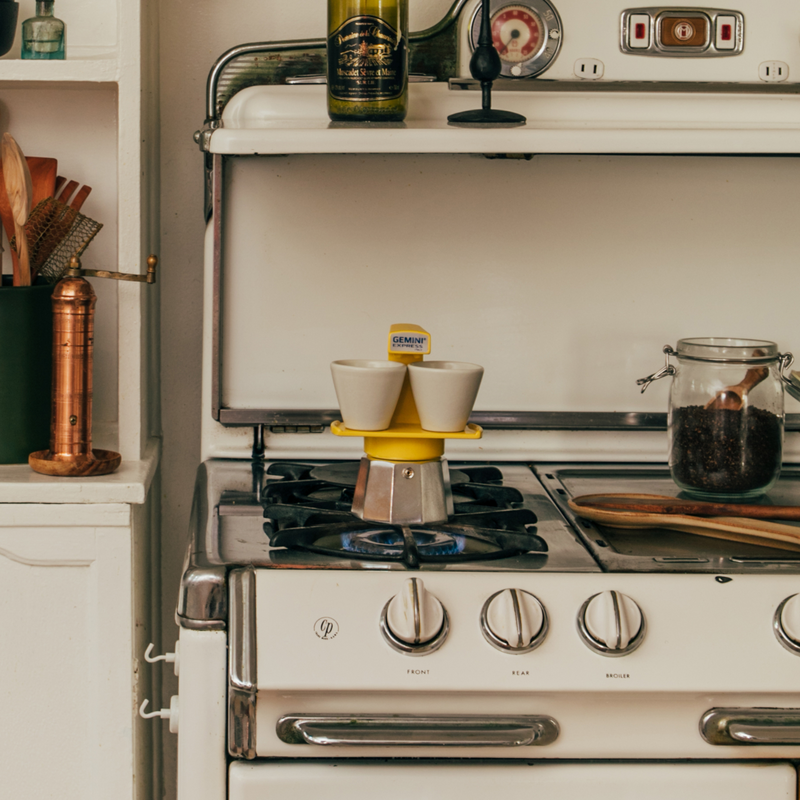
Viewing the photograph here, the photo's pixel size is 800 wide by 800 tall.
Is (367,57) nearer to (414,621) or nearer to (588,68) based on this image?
(588,68)

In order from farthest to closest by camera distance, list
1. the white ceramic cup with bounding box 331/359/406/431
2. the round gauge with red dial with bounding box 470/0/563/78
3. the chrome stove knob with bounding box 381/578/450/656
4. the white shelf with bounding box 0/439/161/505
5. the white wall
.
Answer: the white wall
the round gauge with red dial with bounding box 470/0/563/78
the white shelf with bounding box 0/439/161/505
the white ceramic cup with bounding box 331/359/406/431
the chrome stove knob with bounding box 381/578/450/656

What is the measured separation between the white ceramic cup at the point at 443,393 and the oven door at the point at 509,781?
1.24ft

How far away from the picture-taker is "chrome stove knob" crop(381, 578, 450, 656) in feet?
2.99

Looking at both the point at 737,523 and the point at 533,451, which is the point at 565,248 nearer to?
the point at 533,451

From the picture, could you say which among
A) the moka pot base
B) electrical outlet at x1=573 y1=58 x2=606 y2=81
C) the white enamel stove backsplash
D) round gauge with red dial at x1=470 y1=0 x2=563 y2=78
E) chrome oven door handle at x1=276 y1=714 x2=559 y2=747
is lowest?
chrome oven door handle at x1=276 y1=714 x2=559 y2=747

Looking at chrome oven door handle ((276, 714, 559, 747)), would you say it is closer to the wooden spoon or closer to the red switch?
the wooden spoon

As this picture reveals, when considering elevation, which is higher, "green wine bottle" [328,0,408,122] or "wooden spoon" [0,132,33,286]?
"green wine bottle" [328,0,408,122]

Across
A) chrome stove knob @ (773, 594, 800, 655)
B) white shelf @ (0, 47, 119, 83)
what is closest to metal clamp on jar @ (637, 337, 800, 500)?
chrome stove knob @ (773, 594, 800, 655)

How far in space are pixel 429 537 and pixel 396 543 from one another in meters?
0.05

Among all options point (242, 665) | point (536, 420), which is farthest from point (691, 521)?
point (242, 665)

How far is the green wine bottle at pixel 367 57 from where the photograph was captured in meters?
1.21

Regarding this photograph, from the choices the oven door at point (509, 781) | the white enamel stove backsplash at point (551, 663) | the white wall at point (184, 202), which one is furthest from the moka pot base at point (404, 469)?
the white wall at point (184, 202)

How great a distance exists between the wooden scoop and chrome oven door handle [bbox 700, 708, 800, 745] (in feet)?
1.40

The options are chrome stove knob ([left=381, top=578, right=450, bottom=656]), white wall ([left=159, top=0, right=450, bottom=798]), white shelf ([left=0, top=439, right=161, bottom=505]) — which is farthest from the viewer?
white wall ([left=159, top=0, right=450, bottom=798])
